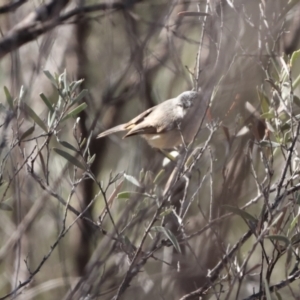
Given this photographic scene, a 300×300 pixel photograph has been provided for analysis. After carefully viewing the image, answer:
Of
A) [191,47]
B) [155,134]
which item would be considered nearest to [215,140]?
[155,134]

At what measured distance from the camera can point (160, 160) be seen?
1517 millimetres

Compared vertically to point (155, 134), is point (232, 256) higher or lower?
lower

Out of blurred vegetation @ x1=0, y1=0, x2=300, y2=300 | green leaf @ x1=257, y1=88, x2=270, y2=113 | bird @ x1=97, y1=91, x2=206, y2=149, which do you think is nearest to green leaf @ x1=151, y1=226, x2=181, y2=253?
blurred vegetation @ x1=0, y1=0, x2=300, y2=300

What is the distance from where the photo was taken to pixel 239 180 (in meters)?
1.98

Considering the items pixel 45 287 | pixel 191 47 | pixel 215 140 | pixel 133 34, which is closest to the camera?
pixel 133 34

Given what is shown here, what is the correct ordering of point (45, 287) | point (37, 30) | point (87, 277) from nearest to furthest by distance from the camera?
point (87, 277), point (45, 287), point (37, 30)

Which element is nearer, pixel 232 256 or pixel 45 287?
pixel 232 256

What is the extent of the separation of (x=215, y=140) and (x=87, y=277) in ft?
3.44

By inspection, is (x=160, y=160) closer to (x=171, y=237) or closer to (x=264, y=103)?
(x=171, y=237)

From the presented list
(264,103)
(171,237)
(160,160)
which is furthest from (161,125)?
(160,160)

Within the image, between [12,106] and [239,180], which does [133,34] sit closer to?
[12,106]

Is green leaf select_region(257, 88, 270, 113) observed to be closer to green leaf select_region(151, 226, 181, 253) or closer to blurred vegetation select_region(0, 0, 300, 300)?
blurred vegetation select_region(0, 0, 300, 300)

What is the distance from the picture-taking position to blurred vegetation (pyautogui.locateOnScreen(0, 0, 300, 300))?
5.41 ft

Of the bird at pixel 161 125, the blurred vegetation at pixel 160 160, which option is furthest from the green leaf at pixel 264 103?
the bird at pixel 161 125
